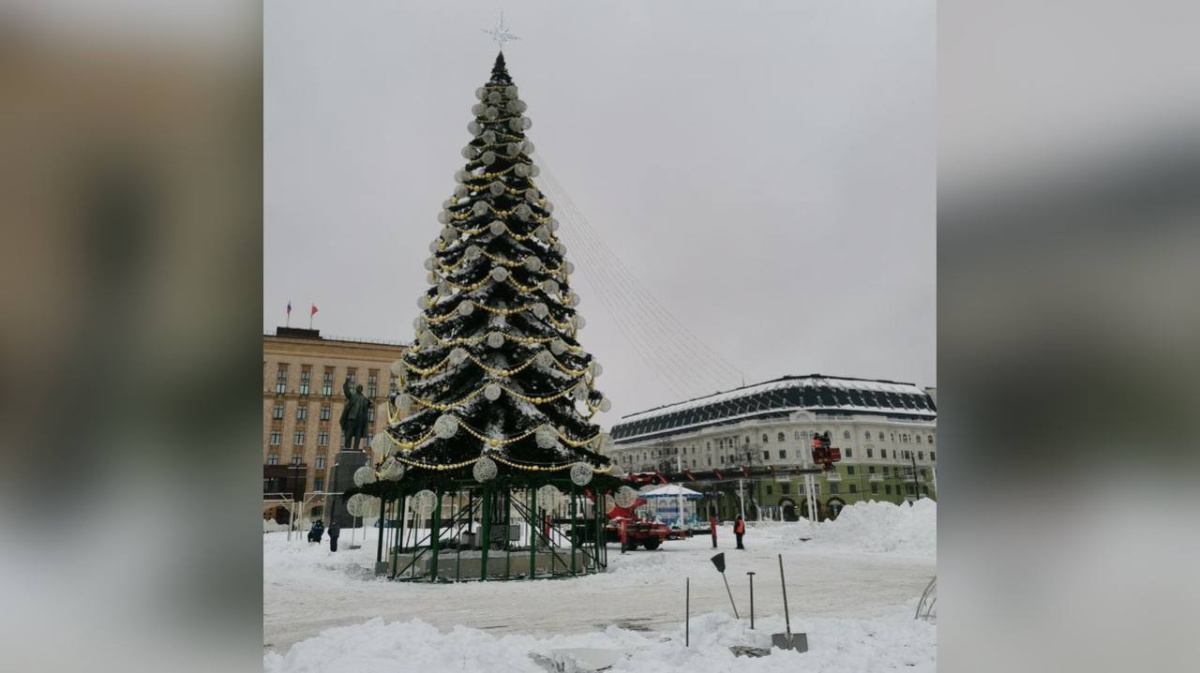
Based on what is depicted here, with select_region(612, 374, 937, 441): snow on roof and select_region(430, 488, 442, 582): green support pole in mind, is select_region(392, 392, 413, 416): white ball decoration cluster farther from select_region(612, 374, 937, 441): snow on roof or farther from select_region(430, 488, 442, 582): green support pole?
select_region(612, 374, 937, 441): snow on roof

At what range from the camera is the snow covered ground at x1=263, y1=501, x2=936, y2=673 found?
203 inches

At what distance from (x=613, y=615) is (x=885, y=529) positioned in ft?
45.3

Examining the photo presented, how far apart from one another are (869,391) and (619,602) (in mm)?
39163

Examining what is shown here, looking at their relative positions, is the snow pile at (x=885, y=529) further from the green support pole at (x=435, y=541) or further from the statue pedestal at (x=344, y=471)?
the statue pedestal at (x=344, y=471)

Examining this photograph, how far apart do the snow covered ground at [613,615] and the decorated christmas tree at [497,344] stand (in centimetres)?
→ 216

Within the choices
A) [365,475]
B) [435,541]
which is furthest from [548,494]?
[365,475]

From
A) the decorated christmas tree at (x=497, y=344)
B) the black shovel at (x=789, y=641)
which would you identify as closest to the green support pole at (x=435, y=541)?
the decorated christmas tree at (x=497, y=344)

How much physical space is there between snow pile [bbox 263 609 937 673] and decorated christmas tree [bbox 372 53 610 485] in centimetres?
499

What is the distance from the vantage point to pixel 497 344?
11.6 metres

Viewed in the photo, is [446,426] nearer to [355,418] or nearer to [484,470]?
[484,470]

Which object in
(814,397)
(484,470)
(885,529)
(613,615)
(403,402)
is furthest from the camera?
(814,397)

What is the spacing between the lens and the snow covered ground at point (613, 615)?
5.14 meters
